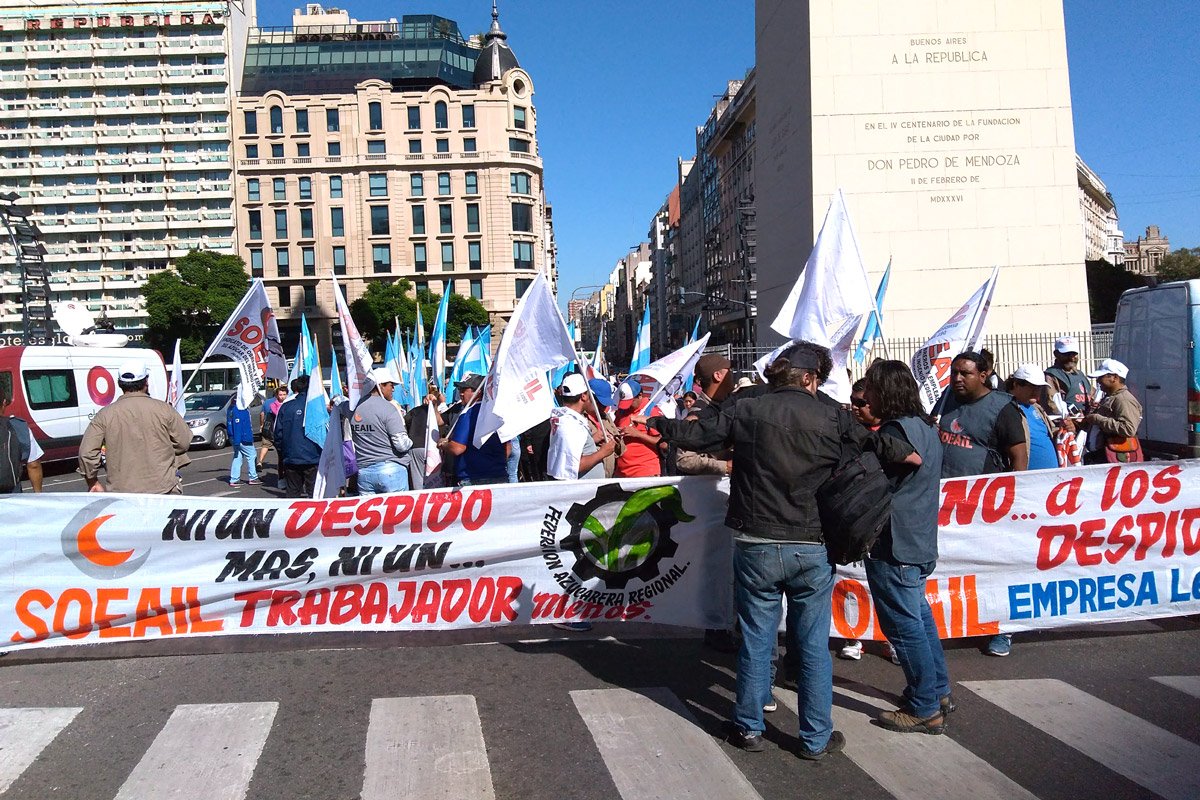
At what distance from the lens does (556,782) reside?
12.7ft

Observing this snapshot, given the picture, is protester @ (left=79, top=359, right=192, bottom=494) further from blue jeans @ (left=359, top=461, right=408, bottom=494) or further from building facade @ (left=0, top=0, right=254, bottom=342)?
building facade @ (left=0, top=0, right=254, bottom=342)

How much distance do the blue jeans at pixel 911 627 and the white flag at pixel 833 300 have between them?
2.40 meters

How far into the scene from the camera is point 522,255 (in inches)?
3056

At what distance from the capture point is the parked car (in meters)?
23.5

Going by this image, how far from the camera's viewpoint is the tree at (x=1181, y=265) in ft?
219

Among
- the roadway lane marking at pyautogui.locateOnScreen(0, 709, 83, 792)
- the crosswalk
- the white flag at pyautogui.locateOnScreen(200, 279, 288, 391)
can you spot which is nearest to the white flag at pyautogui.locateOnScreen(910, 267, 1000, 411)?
the crosswalk

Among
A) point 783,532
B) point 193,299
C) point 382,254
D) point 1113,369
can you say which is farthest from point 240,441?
point 382,254

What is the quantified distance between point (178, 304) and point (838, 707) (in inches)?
2577

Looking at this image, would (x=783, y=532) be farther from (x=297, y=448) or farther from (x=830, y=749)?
(x=297, y=448)

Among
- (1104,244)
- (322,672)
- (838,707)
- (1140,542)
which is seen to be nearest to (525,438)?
(322,672)

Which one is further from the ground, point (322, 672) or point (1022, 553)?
point (1022, 553)

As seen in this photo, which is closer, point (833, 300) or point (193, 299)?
point (833, 300)

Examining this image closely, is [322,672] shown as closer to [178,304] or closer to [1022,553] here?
[1022,553]

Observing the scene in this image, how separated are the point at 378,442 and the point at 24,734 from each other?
12.1 feet
